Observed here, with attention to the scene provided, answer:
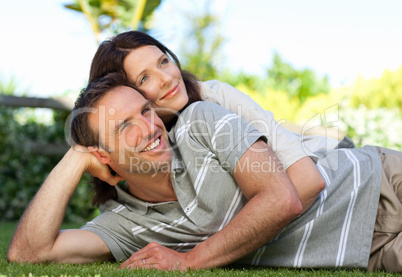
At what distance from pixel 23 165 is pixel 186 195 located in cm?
587

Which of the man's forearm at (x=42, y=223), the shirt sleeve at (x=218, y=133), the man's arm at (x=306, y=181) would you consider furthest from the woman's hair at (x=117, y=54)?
the man's arm at (x=306, y=181)

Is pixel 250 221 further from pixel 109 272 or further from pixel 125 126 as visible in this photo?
pixel 125 126

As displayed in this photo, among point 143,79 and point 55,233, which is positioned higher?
point 143,79

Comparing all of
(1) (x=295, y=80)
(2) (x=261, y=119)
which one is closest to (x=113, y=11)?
(2) (x=261, y=119)

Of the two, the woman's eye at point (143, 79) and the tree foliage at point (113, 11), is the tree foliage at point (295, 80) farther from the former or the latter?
the woman's eye at point (143, 79)

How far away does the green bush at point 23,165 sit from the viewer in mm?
7645

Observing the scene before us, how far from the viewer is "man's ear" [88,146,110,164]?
2885mm

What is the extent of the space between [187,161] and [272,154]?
0.54 m

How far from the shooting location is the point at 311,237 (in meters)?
2.72

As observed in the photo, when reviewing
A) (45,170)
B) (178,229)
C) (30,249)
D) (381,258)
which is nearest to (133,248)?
(178,229)

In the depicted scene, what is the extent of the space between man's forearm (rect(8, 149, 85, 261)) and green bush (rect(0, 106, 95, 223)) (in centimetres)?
472

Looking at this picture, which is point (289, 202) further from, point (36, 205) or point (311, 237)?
point (36, 205)

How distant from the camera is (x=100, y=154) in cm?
291

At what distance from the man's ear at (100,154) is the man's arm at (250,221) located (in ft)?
2.35
